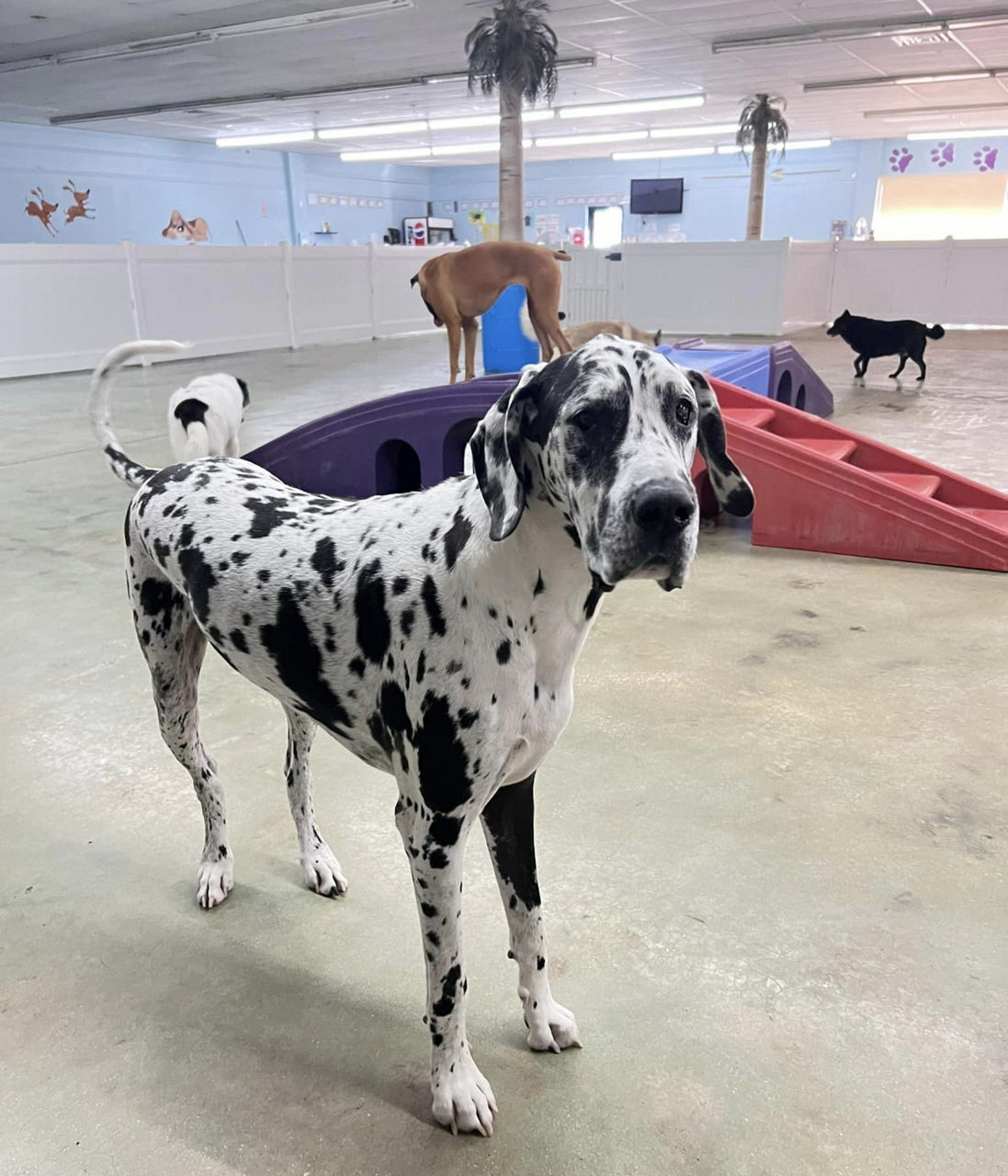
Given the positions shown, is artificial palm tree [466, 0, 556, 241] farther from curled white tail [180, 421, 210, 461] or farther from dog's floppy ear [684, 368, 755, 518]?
dog's floppy ear [684, 368, 755, 518]

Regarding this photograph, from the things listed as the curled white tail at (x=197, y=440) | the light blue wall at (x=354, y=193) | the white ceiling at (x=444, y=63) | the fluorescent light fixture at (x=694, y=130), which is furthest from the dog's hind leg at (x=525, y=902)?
the light blue wall at (x=354, y=193)

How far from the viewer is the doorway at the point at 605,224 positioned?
23844mm

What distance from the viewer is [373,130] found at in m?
17.4

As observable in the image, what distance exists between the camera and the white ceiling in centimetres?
957

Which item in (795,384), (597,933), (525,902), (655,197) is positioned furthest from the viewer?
(655,197)

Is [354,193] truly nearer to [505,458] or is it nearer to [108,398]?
[108,398]

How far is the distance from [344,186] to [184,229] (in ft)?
17.0

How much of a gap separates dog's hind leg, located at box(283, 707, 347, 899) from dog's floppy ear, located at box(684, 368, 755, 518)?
1.03m

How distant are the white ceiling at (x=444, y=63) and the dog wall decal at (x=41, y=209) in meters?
1.29

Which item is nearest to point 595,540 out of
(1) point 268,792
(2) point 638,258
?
(1) point 268,792

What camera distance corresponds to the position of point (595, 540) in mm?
1202

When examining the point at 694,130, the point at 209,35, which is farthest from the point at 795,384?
the point at 694,130

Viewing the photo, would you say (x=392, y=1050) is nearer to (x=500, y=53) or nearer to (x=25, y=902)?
(x=25, y=902)

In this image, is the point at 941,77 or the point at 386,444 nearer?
the point at 386,444
